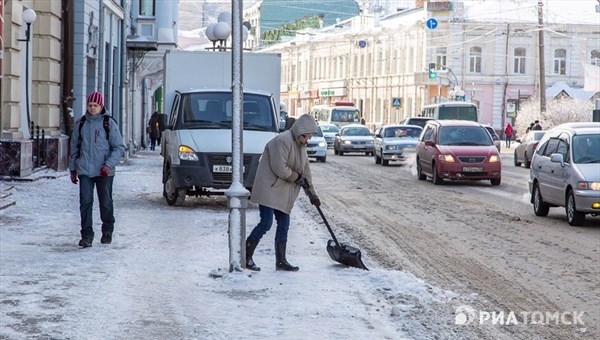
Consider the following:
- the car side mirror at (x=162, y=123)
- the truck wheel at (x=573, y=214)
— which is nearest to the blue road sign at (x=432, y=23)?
the car side mirror at (x=162, y=123)

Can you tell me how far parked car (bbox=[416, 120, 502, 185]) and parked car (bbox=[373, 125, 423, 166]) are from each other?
10163 millimetres

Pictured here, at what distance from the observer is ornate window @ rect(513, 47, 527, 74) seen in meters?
84.0

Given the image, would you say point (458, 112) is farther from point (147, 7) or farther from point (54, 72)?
point (54, 72)

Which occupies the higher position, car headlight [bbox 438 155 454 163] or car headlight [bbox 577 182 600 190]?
car headlight [bbox 438 155 454 163]

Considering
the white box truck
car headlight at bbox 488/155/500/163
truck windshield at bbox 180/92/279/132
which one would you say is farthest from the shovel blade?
car headlight at bbox 488/155/500/163

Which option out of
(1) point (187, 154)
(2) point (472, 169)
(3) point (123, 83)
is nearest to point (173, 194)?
(1) point (187, 154)

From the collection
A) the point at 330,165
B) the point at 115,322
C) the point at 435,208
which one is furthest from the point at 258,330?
the point at 330,165

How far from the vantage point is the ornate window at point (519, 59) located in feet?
276

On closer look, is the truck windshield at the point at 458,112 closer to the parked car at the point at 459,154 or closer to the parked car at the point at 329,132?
the parked car at the point at 329,132

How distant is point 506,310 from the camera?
35.5 ft

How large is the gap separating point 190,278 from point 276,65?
12063mm

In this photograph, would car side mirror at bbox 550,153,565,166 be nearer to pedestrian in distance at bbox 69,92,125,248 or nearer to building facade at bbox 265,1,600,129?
pedestrian in distance at bbox 69,92,125,248

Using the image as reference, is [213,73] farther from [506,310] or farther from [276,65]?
[506,310]

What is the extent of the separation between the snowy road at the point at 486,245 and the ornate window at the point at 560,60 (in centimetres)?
5721
